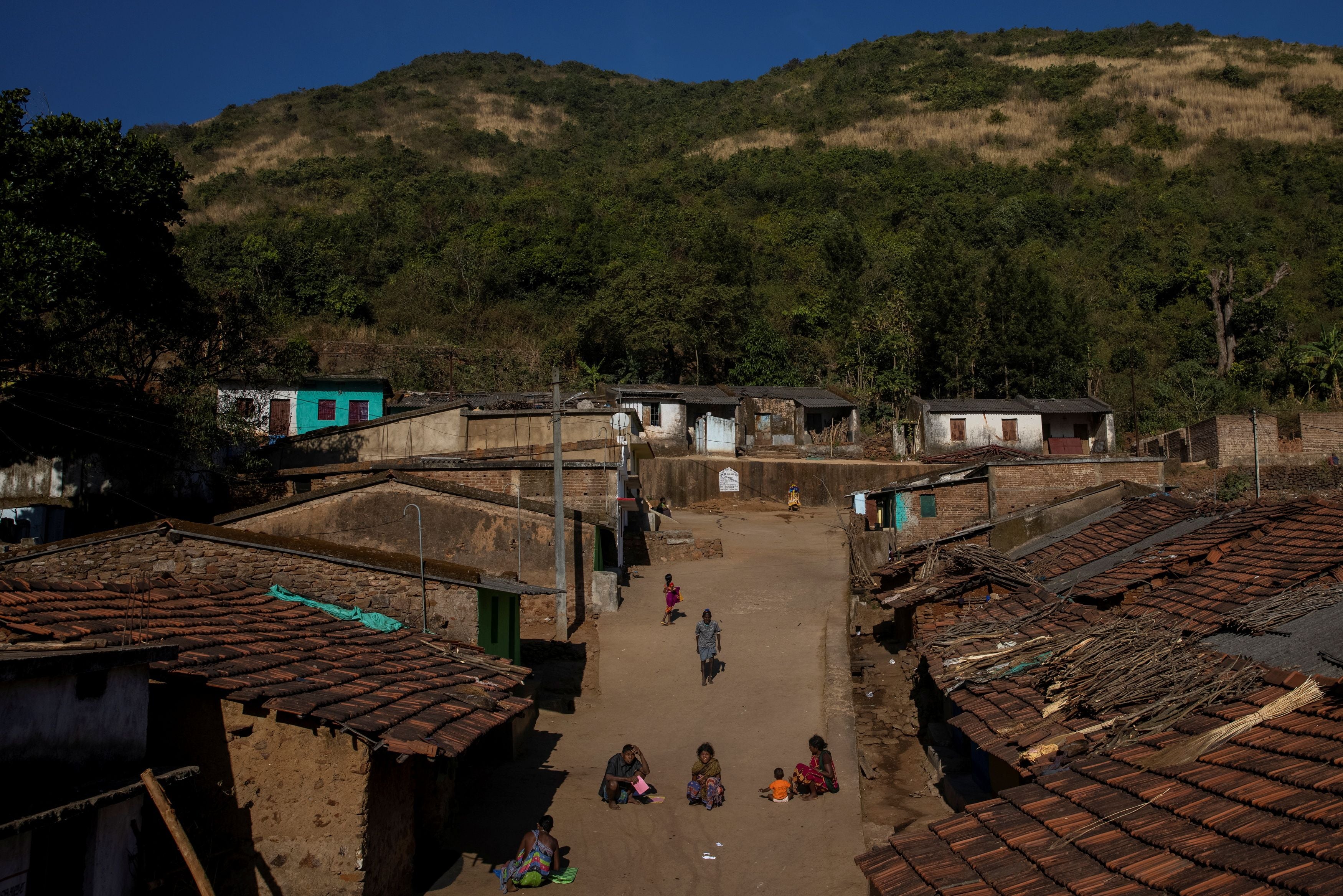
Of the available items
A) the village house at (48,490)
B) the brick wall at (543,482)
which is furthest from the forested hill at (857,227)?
the brick wall at (543,482)

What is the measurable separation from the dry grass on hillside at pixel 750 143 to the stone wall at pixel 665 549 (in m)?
53.7

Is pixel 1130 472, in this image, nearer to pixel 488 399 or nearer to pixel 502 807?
pixel 502 807

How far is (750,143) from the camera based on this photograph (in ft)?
258

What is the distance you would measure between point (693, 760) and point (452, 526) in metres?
7.00

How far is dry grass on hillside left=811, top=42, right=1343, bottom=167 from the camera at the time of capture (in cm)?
7162

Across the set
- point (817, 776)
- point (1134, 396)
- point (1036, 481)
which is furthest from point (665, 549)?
point (1134, 396)

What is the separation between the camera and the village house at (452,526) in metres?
17.2

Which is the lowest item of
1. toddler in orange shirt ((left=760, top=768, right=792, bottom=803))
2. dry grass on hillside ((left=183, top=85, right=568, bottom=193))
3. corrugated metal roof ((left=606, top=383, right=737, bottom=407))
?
toddler in orange shirt ((left=760, top=768, right=792, bottom=803))

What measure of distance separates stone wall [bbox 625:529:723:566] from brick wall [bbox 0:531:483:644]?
13.8 m

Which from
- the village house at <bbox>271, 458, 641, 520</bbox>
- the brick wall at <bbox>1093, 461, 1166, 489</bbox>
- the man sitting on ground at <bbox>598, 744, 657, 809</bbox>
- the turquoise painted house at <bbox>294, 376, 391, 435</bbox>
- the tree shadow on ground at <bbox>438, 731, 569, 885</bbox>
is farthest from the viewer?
the turquoise painted house at <bbox>294, 376, 391, 435</bbox>

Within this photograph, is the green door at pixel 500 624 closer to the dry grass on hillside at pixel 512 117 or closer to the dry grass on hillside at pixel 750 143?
the dry grass on hillside at pixel 750 143

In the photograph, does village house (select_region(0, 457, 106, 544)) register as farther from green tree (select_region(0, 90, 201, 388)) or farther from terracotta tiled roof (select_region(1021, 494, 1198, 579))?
terracotta tiled roof (select_region(1021, 494, 1198, 579))

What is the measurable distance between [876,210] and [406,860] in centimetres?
5730

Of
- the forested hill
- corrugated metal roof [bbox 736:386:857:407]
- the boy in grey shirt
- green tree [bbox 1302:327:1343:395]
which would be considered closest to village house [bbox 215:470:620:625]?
the boy in grey shirt
